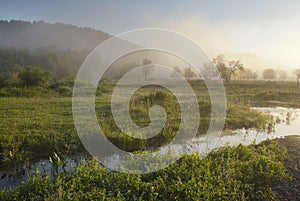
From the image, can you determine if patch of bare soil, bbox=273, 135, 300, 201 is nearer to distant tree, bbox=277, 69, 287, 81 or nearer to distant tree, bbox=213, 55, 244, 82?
distant tree, bbox=213, 55, 244, 82

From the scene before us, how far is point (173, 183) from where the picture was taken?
650 centimetres

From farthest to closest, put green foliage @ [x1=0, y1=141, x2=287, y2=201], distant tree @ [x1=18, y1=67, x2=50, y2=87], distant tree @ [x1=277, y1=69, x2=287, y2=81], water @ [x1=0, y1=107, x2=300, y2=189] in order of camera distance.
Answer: distant tree @ [x1=277, y1=69, x2=287, y2=81] → distant tree @ [x1=18, y1=67, x2=50, y2=87] → water @ [x1=0, y1=107, x2=300, y2=189] → green foliage @ [x1=0, y1=141, x2=287, y2=201]

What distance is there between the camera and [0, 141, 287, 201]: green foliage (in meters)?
5.88

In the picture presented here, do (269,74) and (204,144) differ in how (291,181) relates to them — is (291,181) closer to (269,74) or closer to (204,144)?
(204,144)

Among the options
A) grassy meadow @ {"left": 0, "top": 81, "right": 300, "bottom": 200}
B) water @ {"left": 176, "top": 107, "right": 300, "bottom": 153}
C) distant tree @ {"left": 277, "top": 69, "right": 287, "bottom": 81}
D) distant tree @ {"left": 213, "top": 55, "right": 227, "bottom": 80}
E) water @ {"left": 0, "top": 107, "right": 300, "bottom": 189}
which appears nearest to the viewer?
grassy meadow @ {"left": 0, "top": 81, "right": 300, "bottom": 200}

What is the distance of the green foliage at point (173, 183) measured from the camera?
5.88 m

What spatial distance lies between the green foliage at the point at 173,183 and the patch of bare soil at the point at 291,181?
9.0 inches

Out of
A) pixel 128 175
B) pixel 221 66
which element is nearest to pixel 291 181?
pixel 128 175

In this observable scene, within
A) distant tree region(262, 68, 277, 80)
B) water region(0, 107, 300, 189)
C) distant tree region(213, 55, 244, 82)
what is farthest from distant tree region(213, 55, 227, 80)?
water region(0, 107, 300, 189)

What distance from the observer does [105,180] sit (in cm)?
673

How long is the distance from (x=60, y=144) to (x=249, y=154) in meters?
6.89

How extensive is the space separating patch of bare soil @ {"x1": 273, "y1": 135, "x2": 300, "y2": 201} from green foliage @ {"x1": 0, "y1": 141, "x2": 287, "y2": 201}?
228mm

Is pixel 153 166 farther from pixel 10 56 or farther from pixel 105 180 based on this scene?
pixel 10 56

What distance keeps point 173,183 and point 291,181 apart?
3559 mm
